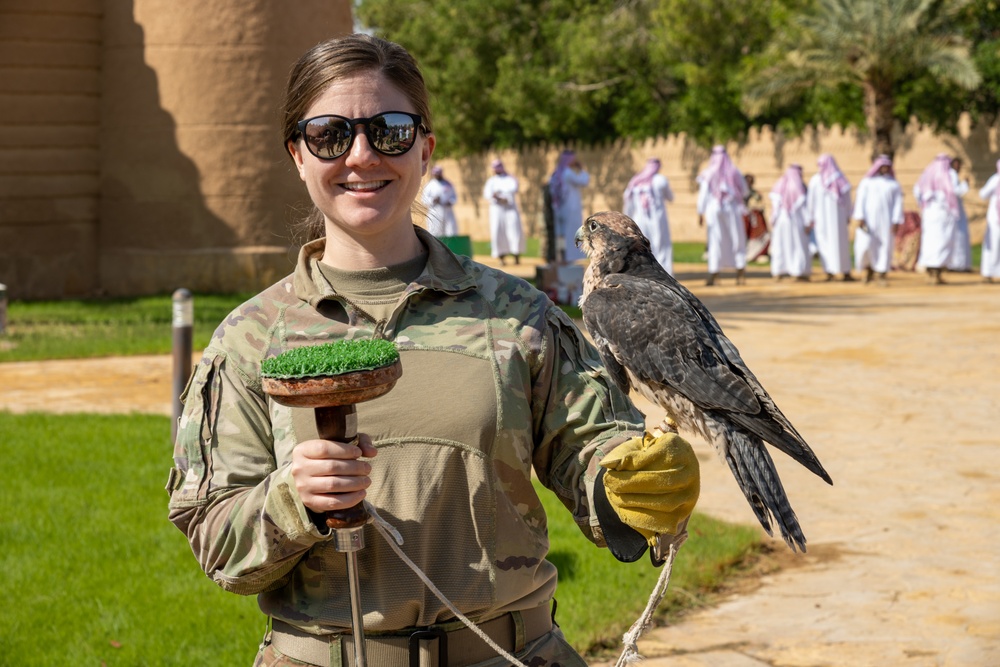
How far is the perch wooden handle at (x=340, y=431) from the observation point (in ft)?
7.32

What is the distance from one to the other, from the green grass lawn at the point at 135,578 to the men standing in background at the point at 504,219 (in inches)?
791

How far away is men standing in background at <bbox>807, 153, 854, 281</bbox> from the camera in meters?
23.0

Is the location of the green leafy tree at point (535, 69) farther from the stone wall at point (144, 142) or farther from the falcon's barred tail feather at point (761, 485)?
the falcon's barred tail feather at point (761, 485)

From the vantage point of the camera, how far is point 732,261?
22.7 meters

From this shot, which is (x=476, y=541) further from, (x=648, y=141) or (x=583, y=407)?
(x=648, y=141)

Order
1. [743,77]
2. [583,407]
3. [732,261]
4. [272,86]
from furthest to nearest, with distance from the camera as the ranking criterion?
[743,77]
[732,261]
[272,86]
[583,407]

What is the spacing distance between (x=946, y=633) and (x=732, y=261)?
56.8 feet

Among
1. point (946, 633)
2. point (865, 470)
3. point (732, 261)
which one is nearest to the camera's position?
point (946, 633)

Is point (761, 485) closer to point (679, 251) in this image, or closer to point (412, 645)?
point (412, 645)

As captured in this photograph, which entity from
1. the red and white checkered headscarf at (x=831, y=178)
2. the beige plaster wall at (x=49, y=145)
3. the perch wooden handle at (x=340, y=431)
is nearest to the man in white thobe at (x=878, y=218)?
the red and white checkered headscarf at (x=831, y=178)

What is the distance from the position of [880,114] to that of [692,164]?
7504 mm

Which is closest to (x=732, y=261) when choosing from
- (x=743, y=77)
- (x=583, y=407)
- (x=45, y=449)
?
(x=743, y=77)

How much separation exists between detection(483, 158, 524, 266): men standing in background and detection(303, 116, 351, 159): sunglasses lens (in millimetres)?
25538

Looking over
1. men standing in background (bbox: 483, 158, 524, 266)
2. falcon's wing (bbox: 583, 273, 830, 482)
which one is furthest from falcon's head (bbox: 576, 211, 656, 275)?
men standing in background (bbox: 483, 158, 524, 266)
